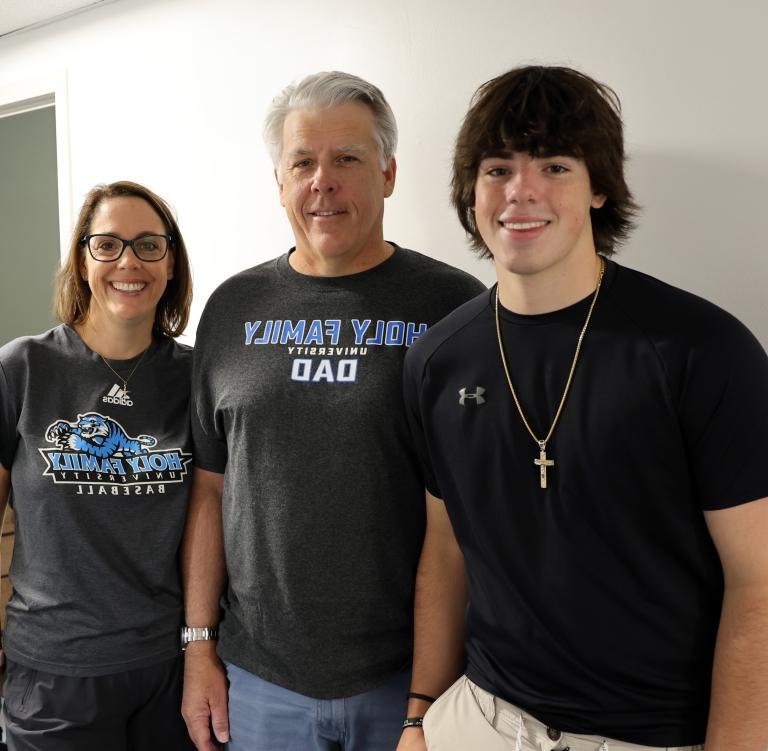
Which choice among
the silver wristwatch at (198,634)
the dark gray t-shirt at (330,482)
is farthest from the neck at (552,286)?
the silver wristwatch at (198,634)

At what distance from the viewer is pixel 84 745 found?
5.57ft

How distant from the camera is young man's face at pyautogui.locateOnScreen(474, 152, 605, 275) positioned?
→ 1.23 m

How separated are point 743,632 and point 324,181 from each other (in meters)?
1.09

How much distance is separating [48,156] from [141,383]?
7.64ft

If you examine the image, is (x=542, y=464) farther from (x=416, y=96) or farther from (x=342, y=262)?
(x=416, y=96)

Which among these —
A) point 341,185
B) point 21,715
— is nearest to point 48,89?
point 341,185

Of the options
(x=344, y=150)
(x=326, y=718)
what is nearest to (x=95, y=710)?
(x=326, y=718)

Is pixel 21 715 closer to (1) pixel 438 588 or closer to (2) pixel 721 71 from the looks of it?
(1) pixel 438 588

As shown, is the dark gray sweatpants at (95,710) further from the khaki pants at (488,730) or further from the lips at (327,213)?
the lips at (327,213)

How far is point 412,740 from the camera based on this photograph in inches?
56.9

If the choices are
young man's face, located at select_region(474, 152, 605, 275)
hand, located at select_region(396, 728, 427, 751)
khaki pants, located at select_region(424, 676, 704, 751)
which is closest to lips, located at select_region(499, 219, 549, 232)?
young man's face, located at select_region(474, 152, 605, 275)

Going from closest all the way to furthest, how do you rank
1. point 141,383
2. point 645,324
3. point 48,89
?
point 645,324 → point 141,383 → point 48,89

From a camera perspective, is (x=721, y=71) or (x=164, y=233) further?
(x=164, y=233)

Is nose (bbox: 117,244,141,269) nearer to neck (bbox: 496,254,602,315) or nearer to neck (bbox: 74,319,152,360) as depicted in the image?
neck (bbox: 74,319,152,360)
